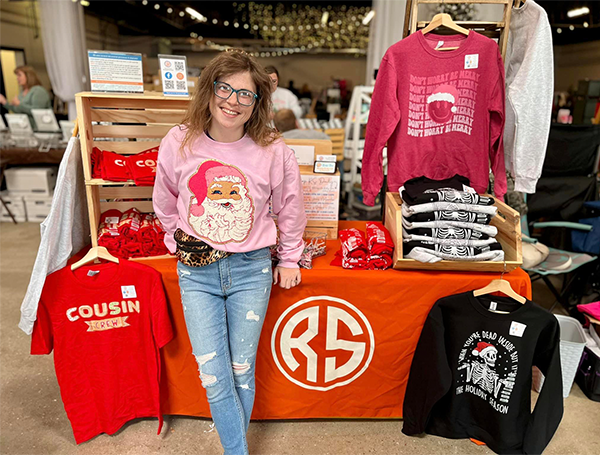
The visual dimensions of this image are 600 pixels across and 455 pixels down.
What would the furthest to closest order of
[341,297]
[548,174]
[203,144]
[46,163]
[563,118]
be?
1. [46,163]
2. [563,118]
3. [548,174]
4. [341,297]
5. [203,144]

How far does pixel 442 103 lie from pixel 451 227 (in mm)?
636

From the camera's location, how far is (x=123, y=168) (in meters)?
2.00

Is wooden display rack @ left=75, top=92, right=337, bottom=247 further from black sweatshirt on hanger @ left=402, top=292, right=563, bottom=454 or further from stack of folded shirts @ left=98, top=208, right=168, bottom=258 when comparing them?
black sweatshirt on hanger @ left=402, top=292, right=563, bottom=454

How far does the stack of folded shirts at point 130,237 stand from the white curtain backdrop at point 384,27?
4.17 metres

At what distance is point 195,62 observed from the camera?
19.6 m

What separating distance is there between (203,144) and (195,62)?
780 inches

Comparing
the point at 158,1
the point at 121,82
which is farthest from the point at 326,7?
the point at 121,82

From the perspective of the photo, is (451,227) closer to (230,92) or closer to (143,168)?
(230,92)

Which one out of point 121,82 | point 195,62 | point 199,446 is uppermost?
point 195,62

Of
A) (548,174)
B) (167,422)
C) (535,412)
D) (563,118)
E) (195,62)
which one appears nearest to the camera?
(535,412)

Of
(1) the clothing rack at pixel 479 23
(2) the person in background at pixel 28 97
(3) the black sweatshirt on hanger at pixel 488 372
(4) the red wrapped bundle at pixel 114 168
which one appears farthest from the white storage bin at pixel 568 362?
(2) the person in background at pixel 28 97

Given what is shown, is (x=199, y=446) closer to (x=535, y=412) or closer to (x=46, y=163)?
(x=535, y=412)

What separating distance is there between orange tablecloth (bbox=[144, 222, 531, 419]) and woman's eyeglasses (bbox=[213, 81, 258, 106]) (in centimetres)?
79

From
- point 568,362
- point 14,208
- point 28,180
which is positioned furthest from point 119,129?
point 14,208
